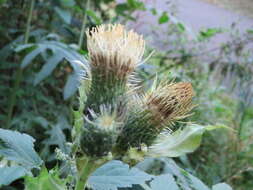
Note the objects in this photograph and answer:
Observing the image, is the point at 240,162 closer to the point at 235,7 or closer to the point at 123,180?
the point at 123,180

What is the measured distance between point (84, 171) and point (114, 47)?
13.4 inches

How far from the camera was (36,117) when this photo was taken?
2730mm

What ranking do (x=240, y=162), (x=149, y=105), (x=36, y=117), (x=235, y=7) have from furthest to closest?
(x=235, y=7)
(x=240, y=162)
(x=36, y=117)
(x=149, y=105)

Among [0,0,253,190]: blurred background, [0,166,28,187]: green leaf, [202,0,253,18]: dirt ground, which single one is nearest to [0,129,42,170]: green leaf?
[0,166,28,187]: green leaf

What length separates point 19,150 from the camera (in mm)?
1204

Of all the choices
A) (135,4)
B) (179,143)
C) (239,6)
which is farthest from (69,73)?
(239,6)

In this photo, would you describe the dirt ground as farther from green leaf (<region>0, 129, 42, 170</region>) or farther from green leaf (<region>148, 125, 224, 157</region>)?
green leaf (<region>0, 129, 42, 170</region>)

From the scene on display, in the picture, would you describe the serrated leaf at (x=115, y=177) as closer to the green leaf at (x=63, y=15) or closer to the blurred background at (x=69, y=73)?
the blurred background at (x=69, y=73)

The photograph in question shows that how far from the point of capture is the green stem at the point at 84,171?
1.05m

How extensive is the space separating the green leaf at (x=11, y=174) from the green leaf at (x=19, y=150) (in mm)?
24

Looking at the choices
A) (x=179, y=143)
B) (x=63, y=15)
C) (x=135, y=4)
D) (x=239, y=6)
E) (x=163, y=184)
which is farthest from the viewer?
(x=239, y=6)

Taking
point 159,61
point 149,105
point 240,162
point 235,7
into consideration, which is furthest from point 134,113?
point 235,7

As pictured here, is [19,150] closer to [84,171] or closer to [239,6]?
[84,171]

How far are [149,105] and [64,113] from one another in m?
2.01
